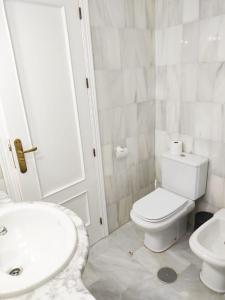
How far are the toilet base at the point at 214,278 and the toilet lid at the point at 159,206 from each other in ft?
1.51

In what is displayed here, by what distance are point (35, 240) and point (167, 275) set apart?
1.20 m

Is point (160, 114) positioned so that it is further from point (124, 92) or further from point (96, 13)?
Answer: point (96, 13)

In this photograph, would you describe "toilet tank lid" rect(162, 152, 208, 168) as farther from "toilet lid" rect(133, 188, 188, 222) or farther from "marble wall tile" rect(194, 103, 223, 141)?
"toilet lid" rect(133, 188, 188, 222)

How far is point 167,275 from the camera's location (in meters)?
1.78

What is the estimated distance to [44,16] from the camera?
1.41 meters

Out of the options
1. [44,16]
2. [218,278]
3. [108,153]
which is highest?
[44,16]

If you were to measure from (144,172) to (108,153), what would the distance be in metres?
0.58

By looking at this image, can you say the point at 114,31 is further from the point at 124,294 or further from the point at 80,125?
the point at 124,294

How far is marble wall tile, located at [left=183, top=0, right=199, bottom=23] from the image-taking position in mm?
1728

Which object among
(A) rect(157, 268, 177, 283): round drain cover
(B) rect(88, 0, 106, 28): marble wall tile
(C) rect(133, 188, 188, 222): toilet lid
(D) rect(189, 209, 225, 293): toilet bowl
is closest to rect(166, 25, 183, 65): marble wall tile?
(B) rect(88, 0, 106, 28): marble wall tile

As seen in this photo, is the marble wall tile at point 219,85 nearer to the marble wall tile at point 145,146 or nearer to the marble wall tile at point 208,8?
the marble wall tile at point 208,8

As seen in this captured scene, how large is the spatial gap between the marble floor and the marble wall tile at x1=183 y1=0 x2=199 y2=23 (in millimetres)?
1925

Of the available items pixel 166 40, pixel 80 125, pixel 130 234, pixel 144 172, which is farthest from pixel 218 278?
pixel 166 40

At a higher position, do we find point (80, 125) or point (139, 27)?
point (139, 27)
